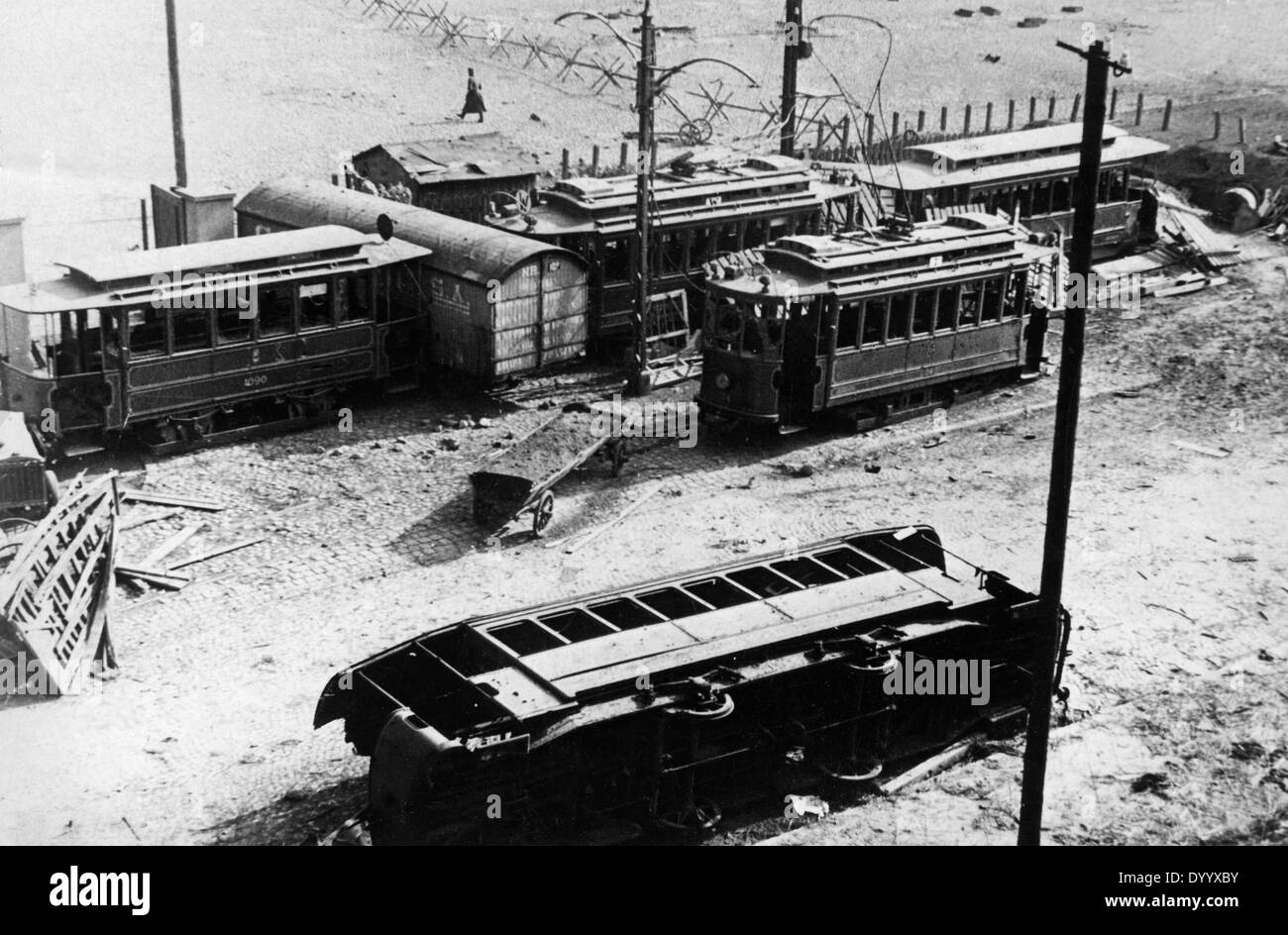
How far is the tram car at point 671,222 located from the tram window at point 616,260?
0.02 m

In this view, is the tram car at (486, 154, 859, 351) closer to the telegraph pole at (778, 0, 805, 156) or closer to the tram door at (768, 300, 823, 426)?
the telegraph pole at (778, 0, 805, 156)

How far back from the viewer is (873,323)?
23.2 metres

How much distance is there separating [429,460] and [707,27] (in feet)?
114

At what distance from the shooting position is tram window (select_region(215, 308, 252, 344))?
21.8 meters

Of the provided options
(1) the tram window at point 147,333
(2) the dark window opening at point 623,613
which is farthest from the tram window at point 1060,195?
(2) the dark window opening at point 623,613

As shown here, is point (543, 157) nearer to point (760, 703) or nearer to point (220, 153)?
point (220, 153)

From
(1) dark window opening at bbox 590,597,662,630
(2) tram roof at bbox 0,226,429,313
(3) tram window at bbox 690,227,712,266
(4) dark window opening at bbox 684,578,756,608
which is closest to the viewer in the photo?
(1) dark window opening at bbox 590,597,662,630

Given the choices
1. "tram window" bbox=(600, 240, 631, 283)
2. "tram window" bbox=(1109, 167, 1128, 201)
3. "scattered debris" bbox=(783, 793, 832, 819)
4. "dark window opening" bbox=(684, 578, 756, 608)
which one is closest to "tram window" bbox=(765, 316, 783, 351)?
"tram window" bbox=(600, 240, 631, 283)

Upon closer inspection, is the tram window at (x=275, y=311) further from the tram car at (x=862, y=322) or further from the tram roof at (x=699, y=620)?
the tram roof at (x=699, y=620)

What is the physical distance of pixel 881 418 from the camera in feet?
78.2

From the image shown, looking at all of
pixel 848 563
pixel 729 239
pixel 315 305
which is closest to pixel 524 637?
pixel 848 563

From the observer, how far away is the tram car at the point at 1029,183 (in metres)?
30.3

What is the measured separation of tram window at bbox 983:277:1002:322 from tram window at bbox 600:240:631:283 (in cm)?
640

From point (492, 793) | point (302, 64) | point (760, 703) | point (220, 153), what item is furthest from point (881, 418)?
point (302, 64)
